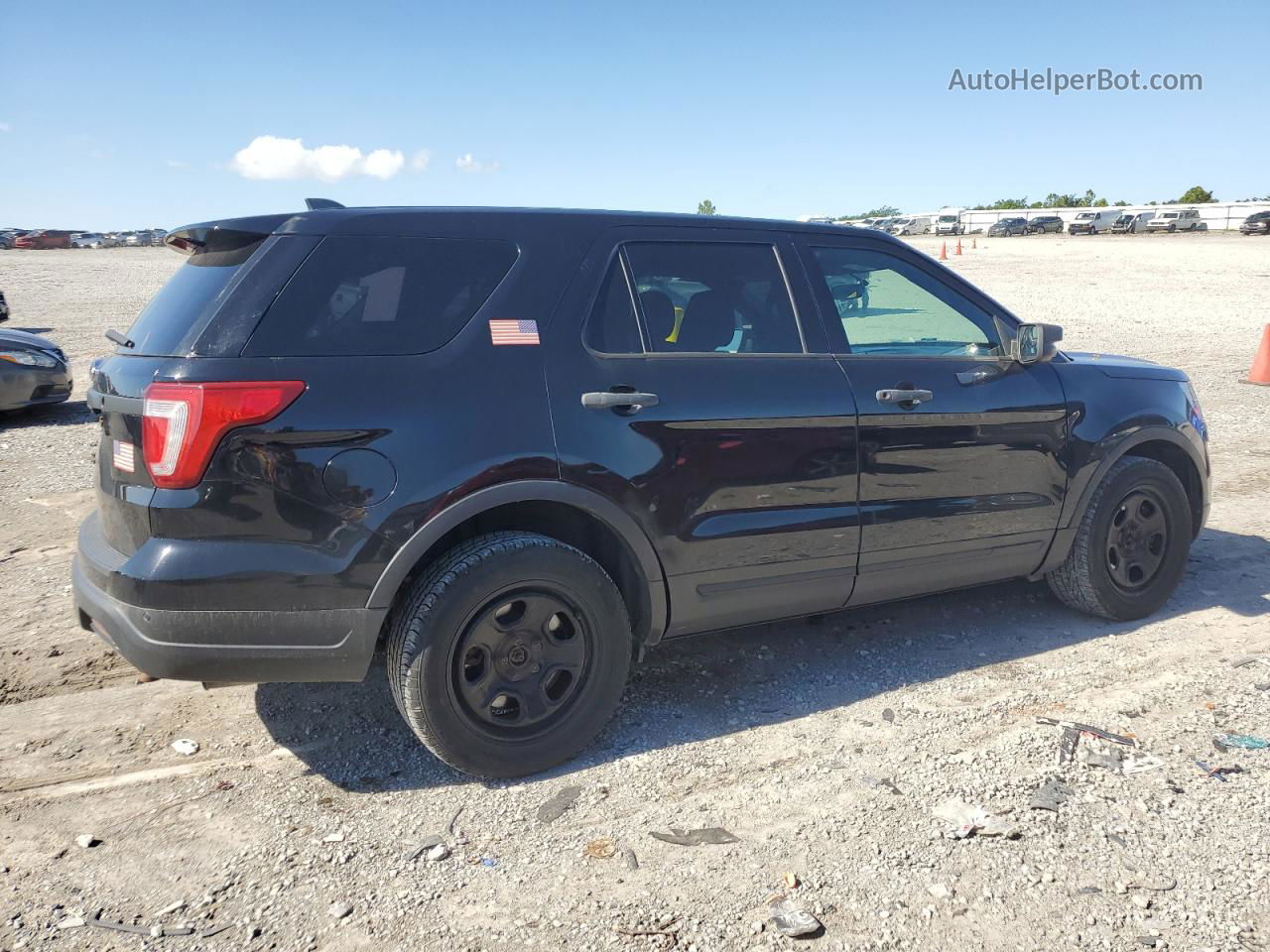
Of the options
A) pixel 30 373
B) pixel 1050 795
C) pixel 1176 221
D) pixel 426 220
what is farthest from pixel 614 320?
pixel 1176 221

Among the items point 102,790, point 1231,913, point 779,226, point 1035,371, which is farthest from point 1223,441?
point 102,790

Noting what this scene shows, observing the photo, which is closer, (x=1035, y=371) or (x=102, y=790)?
(x=102, y=790)

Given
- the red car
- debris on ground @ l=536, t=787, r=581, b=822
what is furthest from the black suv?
the red car

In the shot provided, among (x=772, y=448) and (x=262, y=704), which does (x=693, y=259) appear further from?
(x=262, y=704)

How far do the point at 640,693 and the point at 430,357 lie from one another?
1.72 meters

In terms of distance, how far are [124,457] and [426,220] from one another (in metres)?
1.25

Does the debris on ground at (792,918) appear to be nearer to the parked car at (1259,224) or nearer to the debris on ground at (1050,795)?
the debris on ground at (1050,795)

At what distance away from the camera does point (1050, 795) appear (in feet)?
10.9

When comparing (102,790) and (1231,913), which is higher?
(102,790)

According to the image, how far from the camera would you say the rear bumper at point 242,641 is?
10.1 feet

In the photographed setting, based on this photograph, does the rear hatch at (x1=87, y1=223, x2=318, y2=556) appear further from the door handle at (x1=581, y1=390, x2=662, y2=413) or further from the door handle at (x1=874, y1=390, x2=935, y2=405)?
the door handle at (x1=874, y1=390, x2=935, y2=405)

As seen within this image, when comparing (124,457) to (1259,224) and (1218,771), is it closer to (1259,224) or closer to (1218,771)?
(1218,771)

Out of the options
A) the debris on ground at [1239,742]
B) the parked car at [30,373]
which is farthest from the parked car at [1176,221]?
the debris on ground at [1239,742]

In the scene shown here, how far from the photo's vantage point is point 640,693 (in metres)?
4.18
